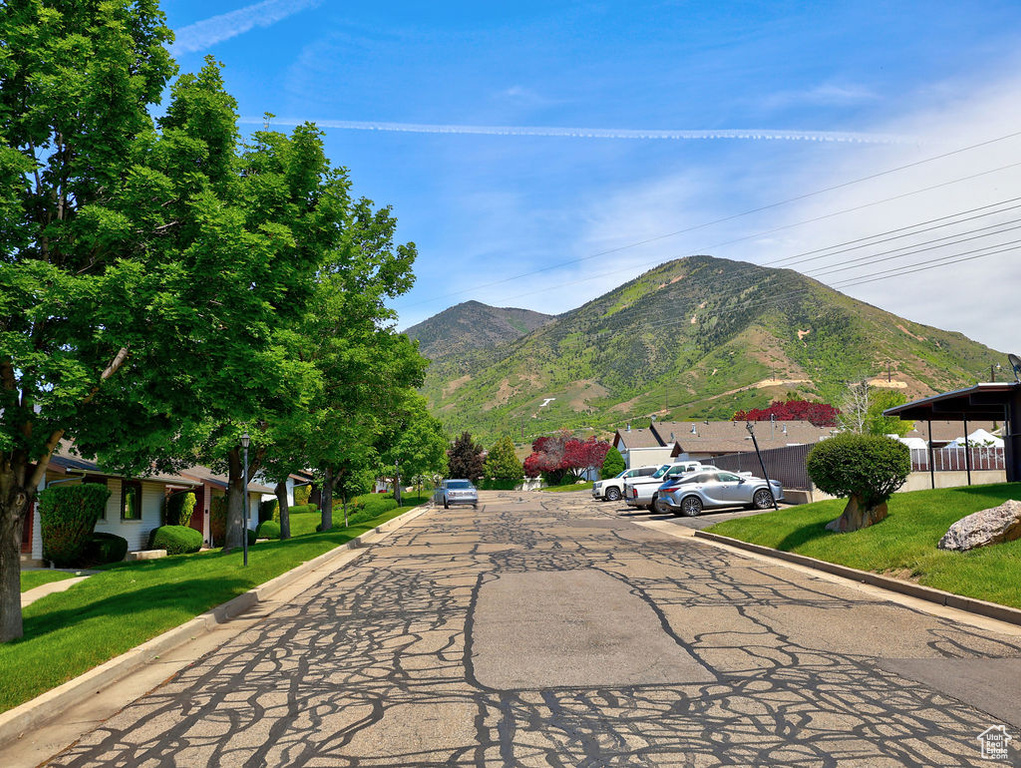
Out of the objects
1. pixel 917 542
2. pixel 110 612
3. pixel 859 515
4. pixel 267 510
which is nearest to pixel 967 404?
pixel 859 515

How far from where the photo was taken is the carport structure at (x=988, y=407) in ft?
67.5

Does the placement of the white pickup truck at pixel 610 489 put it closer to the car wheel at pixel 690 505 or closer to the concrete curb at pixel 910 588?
the car wheel at pixel 690 505

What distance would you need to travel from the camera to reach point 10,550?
9492 millimetres

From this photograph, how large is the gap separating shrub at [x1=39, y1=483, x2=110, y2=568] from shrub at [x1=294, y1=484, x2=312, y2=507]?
34502 mm

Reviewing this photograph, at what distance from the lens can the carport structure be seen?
20.6m

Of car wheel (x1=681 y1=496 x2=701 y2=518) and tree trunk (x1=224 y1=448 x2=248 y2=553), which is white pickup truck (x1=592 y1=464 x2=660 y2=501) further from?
tree trunk (x1=224 y1=448 x2=248 y2=553)

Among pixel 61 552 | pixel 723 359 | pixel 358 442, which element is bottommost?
pixel 61 552

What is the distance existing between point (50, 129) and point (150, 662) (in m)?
6.73

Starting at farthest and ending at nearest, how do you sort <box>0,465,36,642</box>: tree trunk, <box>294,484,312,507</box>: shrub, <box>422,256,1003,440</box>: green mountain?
<box>422,256,1003,440</box>: green mountain < <box>294,484,312,507</box>: shrub < <box>0,465,36,642</box>: tree trunk

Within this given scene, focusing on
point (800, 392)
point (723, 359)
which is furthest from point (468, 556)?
point (723, 359)

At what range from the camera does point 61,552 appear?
2153 cm

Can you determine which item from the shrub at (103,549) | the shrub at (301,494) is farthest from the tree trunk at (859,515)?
the shrub at (301,494)

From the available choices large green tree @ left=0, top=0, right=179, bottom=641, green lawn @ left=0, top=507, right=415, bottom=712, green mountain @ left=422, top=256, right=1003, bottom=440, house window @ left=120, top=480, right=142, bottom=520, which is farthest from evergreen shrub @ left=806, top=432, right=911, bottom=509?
green mountain @ left=422, top=256, right=1003, bottom=440

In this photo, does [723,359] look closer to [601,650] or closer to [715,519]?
[715,519]
